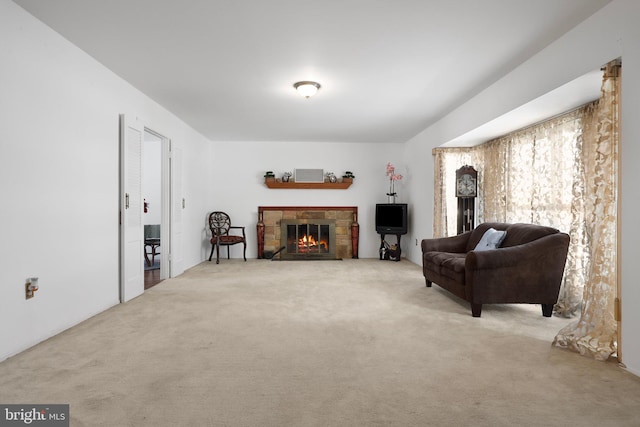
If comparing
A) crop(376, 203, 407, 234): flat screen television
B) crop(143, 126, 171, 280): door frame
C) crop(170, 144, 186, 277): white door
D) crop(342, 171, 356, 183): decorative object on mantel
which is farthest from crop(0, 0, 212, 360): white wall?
crop(376, 203, 407, 234): flat screen television

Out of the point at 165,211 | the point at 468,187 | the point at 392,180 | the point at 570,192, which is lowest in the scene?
the point at 165,211

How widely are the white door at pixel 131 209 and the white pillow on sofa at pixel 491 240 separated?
13.1 feet

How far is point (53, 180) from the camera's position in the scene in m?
2.82

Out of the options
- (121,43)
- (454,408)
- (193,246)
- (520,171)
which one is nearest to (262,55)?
(121,43)

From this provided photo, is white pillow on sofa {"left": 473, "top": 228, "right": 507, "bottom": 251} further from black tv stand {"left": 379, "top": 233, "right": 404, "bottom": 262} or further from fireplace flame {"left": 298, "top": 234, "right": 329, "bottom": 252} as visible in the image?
fireplace flame {"left": 298, "top": 234, "right": 329, "bottom": 252}

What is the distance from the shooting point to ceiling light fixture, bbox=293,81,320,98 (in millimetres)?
3955

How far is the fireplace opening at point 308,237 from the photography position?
7297 mm

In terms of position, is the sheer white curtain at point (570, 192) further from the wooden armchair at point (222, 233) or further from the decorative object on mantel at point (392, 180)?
the wooden armchair at point (222, 233)

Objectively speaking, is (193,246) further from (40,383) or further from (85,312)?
(40,383)

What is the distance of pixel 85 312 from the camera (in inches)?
127

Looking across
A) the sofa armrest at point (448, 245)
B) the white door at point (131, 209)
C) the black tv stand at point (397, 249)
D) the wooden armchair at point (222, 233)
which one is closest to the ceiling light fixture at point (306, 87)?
the white door at point (131, 209)

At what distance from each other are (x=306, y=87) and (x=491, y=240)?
2722 millimetres

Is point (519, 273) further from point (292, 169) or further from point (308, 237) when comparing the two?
point (292, 169)

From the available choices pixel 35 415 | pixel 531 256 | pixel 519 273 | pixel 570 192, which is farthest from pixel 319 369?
pixel 570 192
